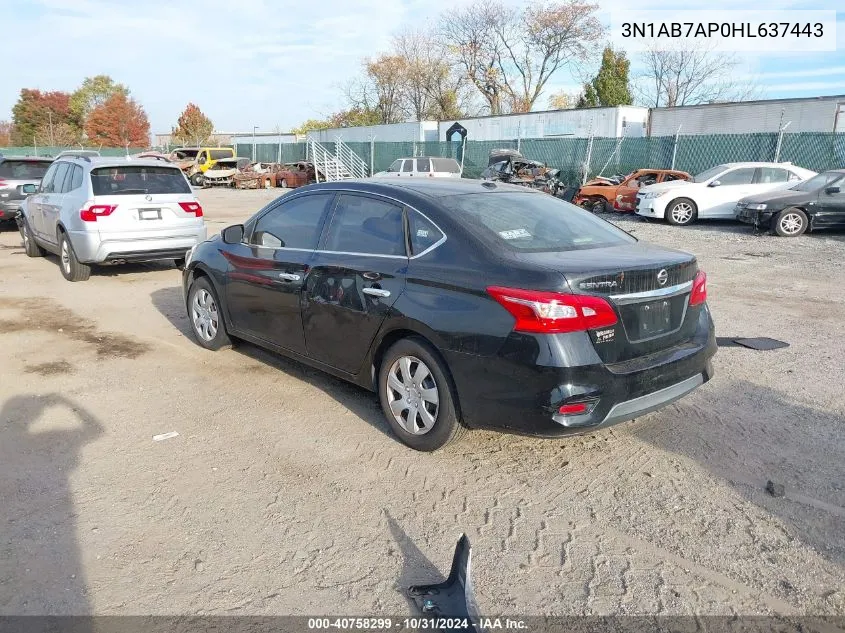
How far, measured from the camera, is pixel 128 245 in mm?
9328

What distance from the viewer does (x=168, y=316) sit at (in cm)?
782

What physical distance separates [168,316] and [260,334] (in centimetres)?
278

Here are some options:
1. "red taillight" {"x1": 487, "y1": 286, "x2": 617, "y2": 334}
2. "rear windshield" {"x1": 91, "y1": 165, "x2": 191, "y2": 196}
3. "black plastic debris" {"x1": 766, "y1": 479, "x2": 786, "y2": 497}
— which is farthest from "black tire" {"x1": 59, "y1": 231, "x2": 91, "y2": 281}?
"black plastic debris" {"x1": 766, "y1": 479, "x2": 786, "y2": 497}

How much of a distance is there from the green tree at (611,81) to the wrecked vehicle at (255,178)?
95.8 ft

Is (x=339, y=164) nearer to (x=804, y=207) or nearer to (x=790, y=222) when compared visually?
(x=790, y=222)

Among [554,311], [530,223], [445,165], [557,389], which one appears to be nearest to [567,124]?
[445,165]

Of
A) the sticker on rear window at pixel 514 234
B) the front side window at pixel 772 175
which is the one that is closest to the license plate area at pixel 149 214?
the sticker on rear window at pixel 514 234

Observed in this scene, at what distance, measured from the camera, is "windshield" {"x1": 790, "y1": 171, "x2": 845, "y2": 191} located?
14626 mm

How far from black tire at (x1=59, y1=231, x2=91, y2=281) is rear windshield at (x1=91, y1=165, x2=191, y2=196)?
39.9 inches

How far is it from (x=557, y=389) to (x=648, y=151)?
23.2 m

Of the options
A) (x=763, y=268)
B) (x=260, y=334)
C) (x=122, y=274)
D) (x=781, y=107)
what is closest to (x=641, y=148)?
(x=781, y=107)

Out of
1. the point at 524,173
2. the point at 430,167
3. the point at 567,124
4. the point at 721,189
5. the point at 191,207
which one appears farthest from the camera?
the point at 567,124

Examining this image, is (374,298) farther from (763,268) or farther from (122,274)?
(763,268)

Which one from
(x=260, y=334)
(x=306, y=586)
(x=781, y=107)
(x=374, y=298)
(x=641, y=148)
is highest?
(x=781, y=107)
